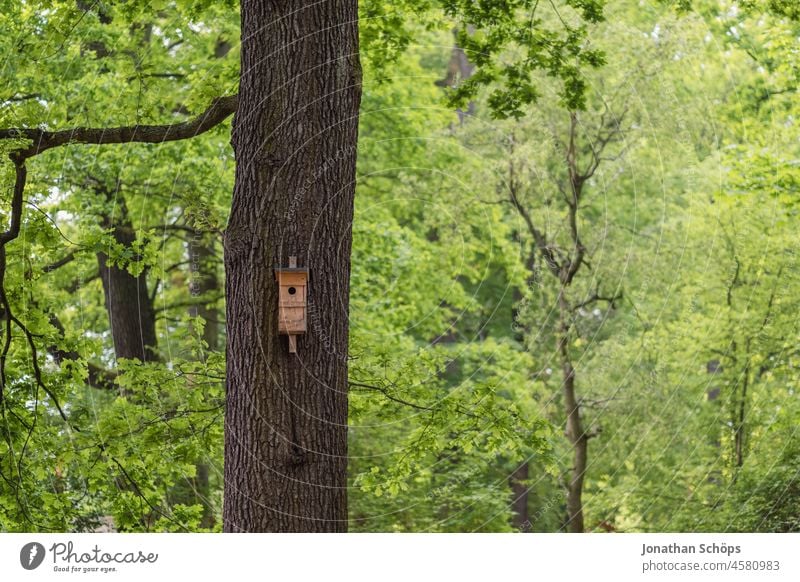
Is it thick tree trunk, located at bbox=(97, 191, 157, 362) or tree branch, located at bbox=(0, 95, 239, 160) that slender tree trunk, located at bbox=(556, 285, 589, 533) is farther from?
tree branch, located at bbox=(0, 95, 239, 160)

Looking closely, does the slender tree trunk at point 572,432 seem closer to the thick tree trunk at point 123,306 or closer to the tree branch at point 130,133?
the thick tree trunk at point 123,306

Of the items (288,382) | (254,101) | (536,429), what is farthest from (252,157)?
(536,429)

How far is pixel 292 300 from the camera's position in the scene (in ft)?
17.8

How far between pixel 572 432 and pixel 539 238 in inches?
120

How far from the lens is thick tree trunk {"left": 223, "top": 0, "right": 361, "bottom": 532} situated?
5512 millimetres

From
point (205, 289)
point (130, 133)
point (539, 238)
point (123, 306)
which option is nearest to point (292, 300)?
point (130, 133)

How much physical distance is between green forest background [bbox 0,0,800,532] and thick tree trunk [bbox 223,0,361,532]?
9.78ft

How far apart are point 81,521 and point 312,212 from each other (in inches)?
233

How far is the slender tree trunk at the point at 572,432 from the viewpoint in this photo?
15883 mm
